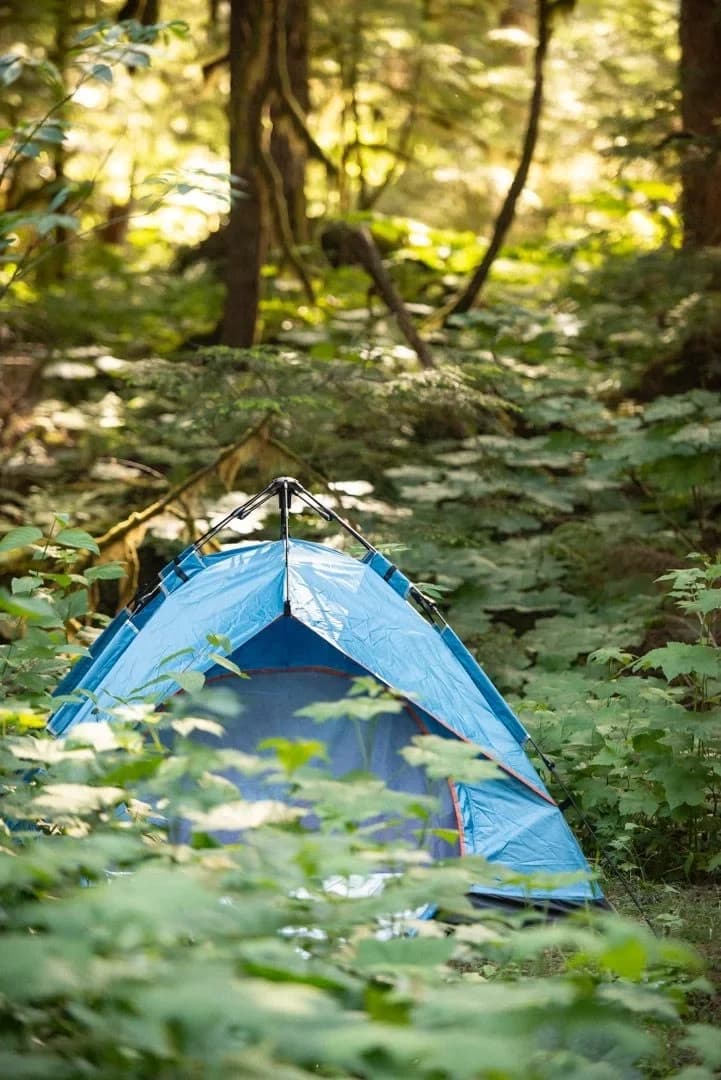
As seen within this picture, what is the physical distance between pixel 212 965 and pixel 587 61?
37.5ft

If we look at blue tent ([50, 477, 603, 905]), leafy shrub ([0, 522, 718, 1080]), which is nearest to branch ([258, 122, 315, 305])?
blue tent ([50, 477, 603, 905])

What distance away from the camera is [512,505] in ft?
20.2

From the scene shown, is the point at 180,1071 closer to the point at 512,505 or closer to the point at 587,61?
the point at 512,505

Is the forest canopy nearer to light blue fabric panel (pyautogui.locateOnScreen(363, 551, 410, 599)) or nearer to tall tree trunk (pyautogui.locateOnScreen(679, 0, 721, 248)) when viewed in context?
tall tree trunk (pyautogui.locateOnScreen(679, 0, 721, 248))

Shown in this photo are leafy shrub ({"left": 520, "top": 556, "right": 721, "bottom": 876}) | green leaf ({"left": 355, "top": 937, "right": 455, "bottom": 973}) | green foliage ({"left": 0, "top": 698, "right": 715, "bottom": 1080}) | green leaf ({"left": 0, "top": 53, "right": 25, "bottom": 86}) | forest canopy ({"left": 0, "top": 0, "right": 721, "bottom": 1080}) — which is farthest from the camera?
green leaf ({"left": 0, "top": 53, "right": 25, "bottom": 86})

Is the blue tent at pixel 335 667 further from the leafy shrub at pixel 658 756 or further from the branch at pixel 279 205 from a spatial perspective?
the branch at pixel 279 205

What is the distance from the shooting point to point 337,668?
4.18 meters

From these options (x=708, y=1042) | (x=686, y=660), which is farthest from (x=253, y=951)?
(x=686, y=660)

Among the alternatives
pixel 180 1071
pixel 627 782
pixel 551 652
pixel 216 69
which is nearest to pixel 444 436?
pixel 551 652

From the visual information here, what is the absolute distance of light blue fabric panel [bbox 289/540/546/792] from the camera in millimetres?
3561

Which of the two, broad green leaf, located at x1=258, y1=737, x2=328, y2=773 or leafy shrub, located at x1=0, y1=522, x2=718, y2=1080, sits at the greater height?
broad green leaf, located at x1=258, y1=737, x2=328, y2=773

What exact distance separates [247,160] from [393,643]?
4476mm

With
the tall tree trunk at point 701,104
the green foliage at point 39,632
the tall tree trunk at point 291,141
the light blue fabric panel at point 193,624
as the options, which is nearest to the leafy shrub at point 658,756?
the light blue fabric panel at point 193,624

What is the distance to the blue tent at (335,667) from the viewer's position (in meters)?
3.50
